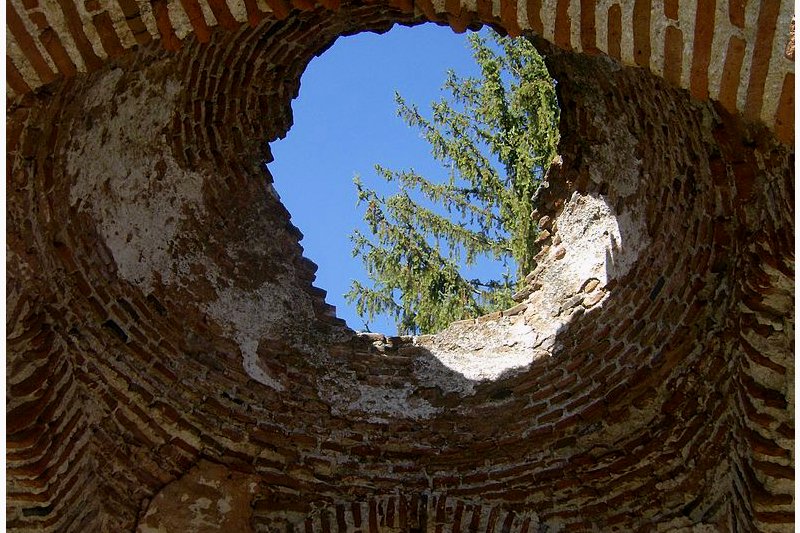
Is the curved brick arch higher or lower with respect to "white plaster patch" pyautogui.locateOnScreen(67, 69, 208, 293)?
lower

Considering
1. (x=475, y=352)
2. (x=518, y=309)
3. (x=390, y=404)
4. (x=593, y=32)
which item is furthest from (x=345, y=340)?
(x=593, y=32)

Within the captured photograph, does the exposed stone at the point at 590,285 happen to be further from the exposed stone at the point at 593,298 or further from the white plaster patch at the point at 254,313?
the white plaster patch at the point at 254,313

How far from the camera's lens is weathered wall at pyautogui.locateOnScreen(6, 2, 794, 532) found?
539cm

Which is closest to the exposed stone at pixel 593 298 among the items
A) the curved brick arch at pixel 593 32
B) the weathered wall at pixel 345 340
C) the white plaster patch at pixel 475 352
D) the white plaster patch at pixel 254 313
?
Answer: the weathered wall at pixel 345 340

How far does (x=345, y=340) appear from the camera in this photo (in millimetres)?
6852

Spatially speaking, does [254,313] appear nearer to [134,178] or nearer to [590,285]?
[134,178]

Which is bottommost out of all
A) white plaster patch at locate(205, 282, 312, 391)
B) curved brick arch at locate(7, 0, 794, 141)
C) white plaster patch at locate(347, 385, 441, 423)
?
curved brick arch at locate(7, 0, 794, 141)

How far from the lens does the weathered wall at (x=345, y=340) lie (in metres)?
5.39

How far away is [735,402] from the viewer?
5523 millimetres

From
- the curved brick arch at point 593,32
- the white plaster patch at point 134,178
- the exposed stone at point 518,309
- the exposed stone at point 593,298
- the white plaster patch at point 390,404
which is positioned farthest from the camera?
the exposed stone at point 518,309

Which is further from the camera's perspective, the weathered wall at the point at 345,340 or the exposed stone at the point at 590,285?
the exposed stone at the point at 590,285

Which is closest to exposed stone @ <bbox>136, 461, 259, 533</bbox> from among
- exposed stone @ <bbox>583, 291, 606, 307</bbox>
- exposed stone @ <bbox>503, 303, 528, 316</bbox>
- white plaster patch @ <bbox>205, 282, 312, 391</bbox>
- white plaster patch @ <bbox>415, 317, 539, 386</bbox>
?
white plaster patch @ <bbox>205, 282, 312, 391</bbox>

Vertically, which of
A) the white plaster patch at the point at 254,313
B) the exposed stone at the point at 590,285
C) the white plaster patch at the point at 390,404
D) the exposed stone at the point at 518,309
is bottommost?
the white plaster patch at the point at 390,404

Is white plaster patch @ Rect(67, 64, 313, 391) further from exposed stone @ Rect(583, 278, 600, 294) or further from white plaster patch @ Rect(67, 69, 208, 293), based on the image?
exposed stone @ Rect(583, 278, 600, 294)
